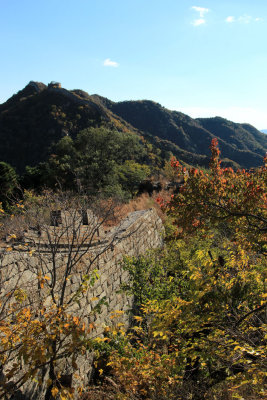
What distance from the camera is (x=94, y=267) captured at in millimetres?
5852

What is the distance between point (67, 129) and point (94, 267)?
5088 centimetres

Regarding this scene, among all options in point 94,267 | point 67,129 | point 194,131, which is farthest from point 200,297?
point 194,131

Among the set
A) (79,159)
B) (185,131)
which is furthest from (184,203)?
(185,131)

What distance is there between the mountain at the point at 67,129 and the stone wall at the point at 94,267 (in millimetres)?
44447

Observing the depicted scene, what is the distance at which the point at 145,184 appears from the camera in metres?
25.0

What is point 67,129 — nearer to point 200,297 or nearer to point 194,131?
point 194,131

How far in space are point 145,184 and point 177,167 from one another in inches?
727

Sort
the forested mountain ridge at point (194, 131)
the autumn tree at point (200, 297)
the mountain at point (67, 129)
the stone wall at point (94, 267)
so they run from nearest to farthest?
the stone wall at point (94, 267)
the autumn tree at point (200, 297)
the mountain at point (67, 129)
the forested mountain ridge at point (194, 131)

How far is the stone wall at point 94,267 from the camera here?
3.81 meters

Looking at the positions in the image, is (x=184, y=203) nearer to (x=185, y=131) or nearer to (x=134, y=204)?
(x=134, y=204)

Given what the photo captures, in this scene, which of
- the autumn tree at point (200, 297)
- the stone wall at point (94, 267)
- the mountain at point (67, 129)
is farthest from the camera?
the mountain at point (67, 129)

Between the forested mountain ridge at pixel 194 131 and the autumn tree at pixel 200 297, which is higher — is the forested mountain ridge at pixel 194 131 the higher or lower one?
the higher one

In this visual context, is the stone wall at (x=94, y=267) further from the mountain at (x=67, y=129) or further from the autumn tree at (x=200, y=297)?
the mountain at (x=67, y=129)

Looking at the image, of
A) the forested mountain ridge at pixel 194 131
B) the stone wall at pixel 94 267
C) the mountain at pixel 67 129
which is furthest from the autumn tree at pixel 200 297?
the forested mountain ridge at pixel 194 131
